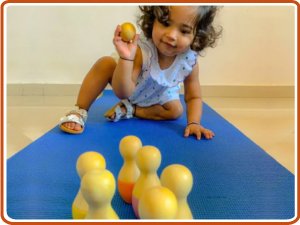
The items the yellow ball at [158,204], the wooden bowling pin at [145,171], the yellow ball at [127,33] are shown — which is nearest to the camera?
the yellow ball at [158,204]

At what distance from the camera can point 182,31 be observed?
0.90 metres

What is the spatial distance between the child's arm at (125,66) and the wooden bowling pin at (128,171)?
0.34 m

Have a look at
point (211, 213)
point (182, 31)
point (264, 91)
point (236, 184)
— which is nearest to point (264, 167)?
point (236, 184)

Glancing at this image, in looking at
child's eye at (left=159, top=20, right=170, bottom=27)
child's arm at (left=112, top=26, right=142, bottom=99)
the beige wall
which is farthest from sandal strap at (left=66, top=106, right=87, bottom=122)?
the beige wall

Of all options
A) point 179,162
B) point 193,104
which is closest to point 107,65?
point 193,104

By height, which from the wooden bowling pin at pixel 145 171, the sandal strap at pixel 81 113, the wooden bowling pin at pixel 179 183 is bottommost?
the sandal strap at pixel 81 113

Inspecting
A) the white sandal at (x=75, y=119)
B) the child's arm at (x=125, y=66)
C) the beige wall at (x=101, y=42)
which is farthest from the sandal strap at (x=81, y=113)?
the beige wall at (x=101, y=42)

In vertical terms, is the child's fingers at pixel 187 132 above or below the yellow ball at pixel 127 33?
below

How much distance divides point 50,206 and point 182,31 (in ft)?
1.86

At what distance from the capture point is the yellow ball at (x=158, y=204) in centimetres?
37

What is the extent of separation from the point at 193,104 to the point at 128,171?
0.54 meters

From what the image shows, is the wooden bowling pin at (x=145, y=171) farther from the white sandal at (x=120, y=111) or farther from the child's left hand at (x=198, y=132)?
the white sandal at (x=120, y=111)

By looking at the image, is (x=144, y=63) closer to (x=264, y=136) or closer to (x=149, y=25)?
(x=149, y=25)

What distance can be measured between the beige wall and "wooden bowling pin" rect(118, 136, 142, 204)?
132cm
